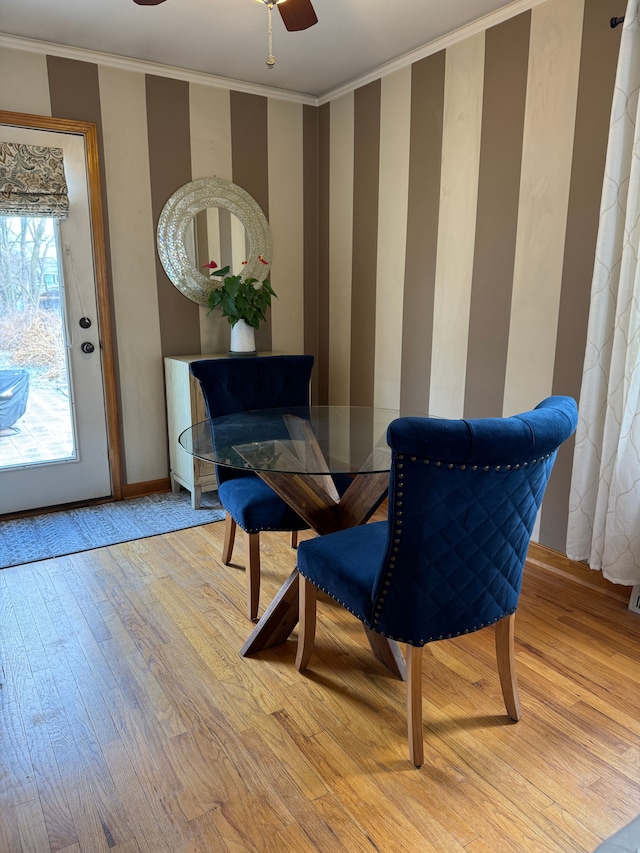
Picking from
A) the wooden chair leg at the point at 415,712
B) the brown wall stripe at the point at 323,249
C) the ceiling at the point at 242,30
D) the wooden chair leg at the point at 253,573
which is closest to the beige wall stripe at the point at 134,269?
the ceiling at the point at 242,30

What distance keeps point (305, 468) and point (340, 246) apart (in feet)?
8.26

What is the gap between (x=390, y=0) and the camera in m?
2.66

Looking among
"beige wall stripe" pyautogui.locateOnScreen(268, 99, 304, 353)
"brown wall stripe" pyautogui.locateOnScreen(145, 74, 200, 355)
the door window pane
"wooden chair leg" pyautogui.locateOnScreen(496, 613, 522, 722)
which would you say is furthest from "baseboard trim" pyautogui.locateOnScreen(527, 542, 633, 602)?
the door window pane

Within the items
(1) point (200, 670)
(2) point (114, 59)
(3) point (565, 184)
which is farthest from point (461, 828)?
(2) point (114, 59)

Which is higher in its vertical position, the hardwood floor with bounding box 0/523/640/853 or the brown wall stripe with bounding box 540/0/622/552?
the brown wall stripe with bounding box 540/0/622/552

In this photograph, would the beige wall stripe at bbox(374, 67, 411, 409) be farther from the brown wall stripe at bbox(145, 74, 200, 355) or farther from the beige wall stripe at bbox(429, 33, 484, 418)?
the brown wall stripe at bbox(145, 74, 200, 355)

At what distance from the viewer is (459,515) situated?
4.92 feet

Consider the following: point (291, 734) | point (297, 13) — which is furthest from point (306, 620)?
point (297, 13)

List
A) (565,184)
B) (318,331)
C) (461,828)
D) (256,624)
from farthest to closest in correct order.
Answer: (318,331) < (565,184) < (256,624) < (461,828)

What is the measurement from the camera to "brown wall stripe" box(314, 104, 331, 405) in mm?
4054

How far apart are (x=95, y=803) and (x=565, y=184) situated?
2843 mm

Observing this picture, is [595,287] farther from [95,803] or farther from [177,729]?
[95,803]

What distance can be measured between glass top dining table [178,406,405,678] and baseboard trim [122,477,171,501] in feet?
4.97

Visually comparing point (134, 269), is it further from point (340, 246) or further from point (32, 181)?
point (340, 246)
